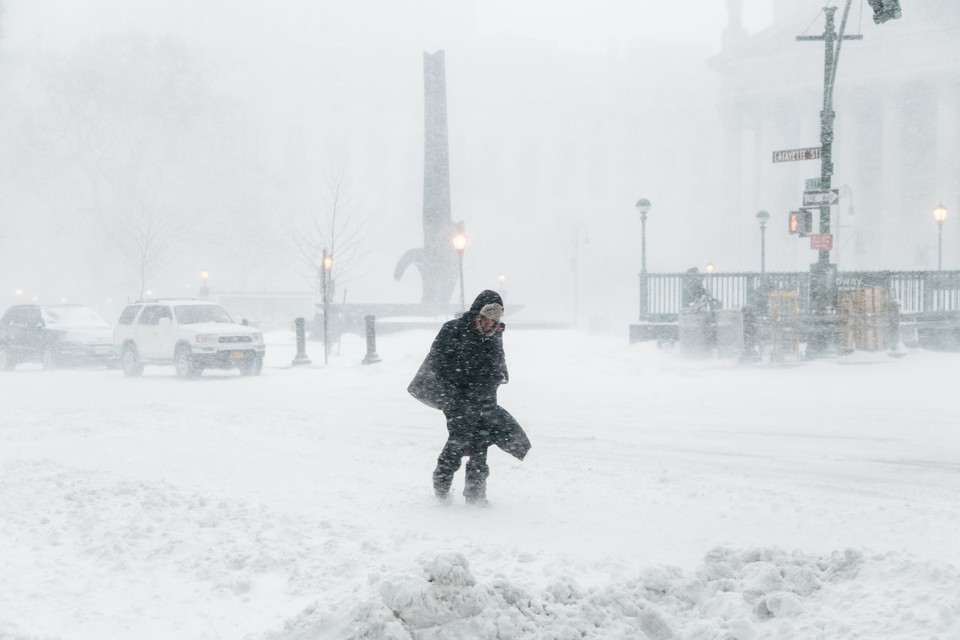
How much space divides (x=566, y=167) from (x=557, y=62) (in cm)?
1447

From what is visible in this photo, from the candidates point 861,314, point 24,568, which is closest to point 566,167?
point 861,314

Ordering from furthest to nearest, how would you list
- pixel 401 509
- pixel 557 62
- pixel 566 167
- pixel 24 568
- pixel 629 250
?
pixel 557 62, pixel 566 167, pixel 629 250, pixel 401 509, pixel 24 568

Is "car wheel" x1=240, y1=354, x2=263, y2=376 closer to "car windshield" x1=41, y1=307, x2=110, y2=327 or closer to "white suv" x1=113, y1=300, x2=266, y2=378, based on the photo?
"white suv" x1=113, y1=300, x2=266, y2=378

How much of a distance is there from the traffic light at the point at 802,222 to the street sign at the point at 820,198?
0.33m

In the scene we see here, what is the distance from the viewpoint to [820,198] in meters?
18.6

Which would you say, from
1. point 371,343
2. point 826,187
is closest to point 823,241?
point 826,187

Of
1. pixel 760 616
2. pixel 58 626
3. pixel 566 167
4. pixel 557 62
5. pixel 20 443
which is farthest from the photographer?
pixel 557 62

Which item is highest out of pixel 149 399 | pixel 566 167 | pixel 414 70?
pixel 414 70

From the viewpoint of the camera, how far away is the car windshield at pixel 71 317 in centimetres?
2484

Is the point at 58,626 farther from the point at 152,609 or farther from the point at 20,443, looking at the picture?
the point at 20,443

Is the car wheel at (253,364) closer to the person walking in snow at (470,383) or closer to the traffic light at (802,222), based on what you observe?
the traffic light at (802,222)

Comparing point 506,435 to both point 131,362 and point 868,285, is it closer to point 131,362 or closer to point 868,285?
point 868,285

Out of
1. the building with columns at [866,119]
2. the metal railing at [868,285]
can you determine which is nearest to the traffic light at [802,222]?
the metal railing at [868,285]

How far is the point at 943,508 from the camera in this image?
7.13 meters
